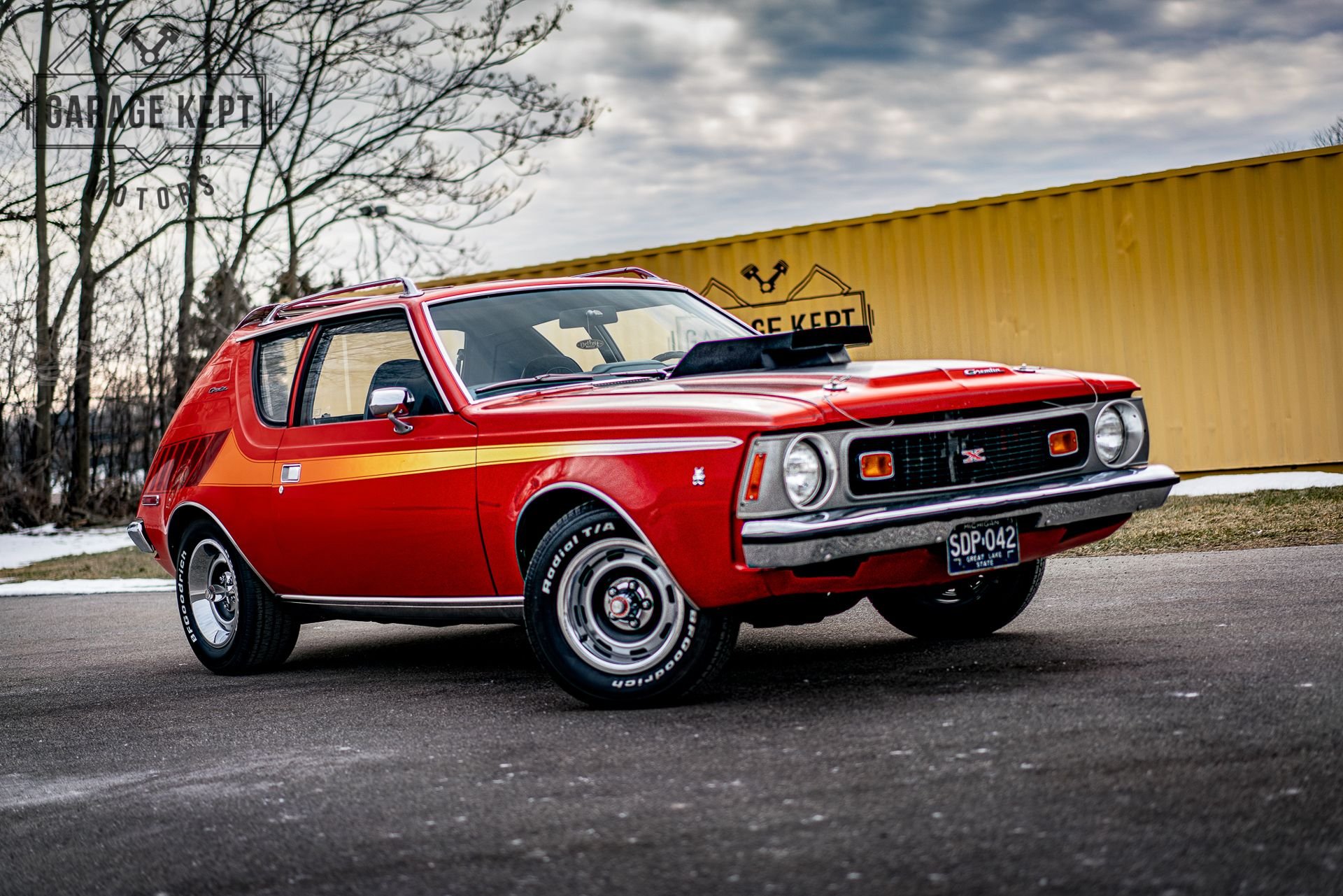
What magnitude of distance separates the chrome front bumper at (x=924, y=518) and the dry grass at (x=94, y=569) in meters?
10.9

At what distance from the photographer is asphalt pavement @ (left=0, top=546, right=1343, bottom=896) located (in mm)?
3117

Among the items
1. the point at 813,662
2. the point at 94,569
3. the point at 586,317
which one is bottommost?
the point at 94,569

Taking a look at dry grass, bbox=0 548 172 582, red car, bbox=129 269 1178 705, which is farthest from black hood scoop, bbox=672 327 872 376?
dry grass, bbox=0 548 172 582

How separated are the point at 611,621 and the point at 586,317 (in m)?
1.84

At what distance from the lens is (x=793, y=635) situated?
687cm

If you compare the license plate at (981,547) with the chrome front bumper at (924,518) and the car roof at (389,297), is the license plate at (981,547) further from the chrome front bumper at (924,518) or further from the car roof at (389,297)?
Answer: the car roof at (389,297)

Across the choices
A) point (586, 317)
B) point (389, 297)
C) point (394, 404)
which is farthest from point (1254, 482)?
point (394, 404)

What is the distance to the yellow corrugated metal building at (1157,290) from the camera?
13.5m

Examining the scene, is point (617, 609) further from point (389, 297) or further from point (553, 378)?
point (389, 297)

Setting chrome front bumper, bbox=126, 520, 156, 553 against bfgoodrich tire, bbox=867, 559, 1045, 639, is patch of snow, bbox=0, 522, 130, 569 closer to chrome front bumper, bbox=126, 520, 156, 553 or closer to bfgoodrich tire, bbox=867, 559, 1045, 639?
chrome front bumper, bbox=126, 520, 156, 553

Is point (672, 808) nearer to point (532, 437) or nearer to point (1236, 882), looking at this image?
point (1236, 882)

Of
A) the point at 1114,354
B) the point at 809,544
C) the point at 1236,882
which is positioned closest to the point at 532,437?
the point at 809,544

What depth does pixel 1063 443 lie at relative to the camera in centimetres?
531

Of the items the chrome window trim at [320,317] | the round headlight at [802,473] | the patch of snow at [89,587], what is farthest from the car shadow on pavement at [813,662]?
the patch of snow at [89,587]
